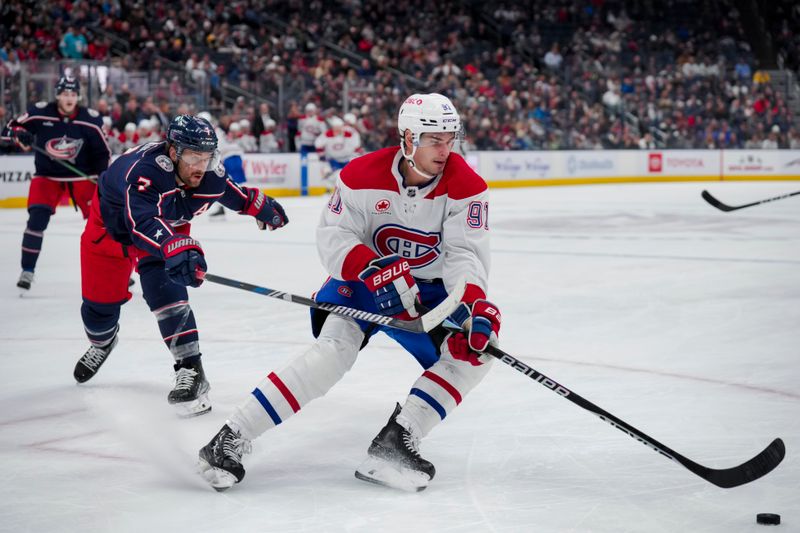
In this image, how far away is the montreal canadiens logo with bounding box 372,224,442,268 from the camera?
2.94 metres

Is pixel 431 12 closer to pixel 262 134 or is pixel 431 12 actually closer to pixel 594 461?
pixel 262 134

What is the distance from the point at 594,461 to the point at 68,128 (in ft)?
15.2

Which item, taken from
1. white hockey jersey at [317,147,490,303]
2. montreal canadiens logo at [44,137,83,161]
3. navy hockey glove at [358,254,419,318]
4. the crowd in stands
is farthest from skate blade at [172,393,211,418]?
the crowd in stands

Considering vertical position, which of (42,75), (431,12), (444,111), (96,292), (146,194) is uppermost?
(431,12)

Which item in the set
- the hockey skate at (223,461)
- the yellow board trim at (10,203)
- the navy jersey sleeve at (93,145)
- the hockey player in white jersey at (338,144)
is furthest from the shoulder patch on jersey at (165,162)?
the hockey player in white jersey at (338,144)

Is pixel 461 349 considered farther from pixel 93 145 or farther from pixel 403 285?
pixel 93 145

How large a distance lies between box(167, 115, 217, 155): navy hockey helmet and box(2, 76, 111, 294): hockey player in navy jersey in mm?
3241

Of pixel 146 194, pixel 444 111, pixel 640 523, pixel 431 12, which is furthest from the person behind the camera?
pixel 431 12

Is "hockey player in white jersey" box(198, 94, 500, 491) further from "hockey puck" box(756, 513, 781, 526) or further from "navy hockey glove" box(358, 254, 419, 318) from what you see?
"hockey puck" box(756, 513, 781, 526)

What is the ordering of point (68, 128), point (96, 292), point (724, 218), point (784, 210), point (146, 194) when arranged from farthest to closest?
point (784, 210) → point (724, 218) → point (68, 128) → point (96, 292) → point (146, 194)

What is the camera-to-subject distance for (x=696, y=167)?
1838cm

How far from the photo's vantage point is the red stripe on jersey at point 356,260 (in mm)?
2777

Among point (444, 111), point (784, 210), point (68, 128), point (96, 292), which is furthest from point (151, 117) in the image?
point (444, 111)

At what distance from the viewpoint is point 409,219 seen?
9.57 ft
